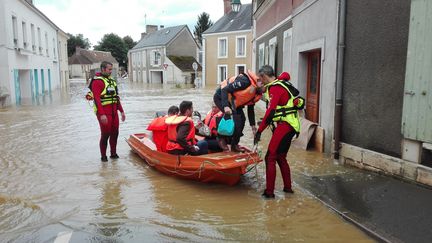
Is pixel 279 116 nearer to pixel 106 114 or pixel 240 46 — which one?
pixel 106 114

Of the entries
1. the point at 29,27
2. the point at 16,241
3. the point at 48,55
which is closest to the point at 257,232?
the point at 16,241

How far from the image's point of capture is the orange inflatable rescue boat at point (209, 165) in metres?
5.84

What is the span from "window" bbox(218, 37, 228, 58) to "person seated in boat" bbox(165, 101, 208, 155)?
3355cm

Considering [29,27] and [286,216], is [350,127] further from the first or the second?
[29,27]

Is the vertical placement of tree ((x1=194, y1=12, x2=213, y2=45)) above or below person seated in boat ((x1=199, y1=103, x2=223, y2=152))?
above

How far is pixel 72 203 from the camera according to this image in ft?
18.8

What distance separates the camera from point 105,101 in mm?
7859

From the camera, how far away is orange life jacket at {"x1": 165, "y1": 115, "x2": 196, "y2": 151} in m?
6.36

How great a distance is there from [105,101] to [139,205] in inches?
115

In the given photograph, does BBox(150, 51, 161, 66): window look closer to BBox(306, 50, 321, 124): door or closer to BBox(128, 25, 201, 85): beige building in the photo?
BBox(128, 25, 201, 85): beige building

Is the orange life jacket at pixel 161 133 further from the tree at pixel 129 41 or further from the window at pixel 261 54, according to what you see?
the tree at pixel 129 41

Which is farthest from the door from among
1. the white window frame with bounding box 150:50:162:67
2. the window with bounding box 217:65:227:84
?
the white window frame with bounding box 150:50:162:67

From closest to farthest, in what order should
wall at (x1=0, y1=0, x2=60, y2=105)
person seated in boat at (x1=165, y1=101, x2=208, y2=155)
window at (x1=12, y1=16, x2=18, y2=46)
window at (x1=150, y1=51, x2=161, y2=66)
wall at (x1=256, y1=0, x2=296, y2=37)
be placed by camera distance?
person seated in boat at (x1=165, y1=101, x2=208, y2=155), wall at (x1=256, y1=0, x2=296, y2=37), wall at (x1=0, y1=0, x2=60, y2=105), window at (x1=12, y1=16, x2=18, y2=46), window at (x1=150, y1=51, x2=161, y2=66)

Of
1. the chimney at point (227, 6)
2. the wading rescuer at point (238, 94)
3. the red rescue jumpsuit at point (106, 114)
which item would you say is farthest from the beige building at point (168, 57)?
the wading rescuer at point (238, 94)
